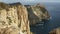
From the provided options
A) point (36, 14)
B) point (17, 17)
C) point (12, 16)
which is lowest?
point (36, 14)

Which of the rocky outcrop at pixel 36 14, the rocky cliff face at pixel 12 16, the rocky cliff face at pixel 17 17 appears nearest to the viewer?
the rocky cliff face at pixel 17 17

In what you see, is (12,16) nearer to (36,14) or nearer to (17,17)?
(17,17)

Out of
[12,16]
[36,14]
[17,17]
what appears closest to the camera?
[12,16]

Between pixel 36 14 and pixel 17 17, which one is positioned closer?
pixel 17 17

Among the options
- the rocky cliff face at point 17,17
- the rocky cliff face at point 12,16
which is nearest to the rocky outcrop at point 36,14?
the rocky cliff face at point 17,17

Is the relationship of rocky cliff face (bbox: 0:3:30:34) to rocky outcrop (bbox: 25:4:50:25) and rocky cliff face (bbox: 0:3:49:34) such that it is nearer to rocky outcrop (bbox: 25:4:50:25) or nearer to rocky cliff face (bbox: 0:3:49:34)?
rocky cliff face (bbox: 0:3:49:34)

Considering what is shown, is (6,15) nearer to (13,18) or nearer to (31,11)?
(13,18)

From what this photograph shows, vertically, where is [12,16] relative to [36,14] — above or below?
above

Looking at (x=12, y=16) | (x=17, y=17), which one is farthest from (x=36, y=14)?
(x=12, y=16)

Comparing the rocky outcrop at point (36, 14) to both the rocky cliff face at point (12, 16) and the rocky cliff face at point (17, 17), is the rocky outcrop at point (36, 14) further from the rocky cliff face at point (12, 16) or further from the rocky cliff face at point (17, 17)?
the rocky cliff face at point (12, 16)
